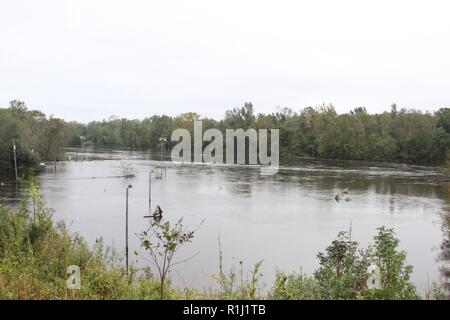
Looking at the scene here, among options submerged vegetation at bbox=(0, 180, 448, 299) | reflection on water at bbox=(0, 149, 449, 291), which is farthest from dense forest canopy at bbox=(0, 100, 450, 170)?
submerged vegetation at bbox=(0, 180, 448, 299)

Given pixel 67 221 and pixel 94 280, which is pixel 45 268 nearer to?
pixel 94 280

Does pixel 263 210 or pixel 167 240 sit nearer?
pixel 167 240

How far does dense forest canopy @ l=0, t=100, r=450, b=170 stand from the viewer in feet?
180

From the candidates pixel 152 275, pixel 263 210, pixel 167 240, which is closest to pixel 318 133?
pixel 263 210

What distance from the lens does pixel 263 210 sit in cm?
2831

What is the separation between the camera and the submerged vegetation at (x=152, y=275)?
506 centimetres

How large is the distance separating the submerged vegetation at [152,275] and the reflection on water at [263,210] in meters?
4.89

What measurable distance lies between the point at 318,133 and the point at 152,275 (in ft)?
249

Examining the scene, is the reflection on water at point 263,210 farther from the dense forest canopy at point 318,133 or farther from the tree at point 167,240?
the dense forest canopy at point 318,133

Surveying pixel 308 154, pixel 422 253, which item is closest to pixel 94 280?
pixel 422 253

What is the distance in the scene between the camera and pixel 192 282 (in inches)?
555

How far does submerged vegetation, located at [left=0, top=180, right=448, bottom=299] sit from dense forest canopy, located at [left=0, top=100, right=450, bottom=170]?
141ft

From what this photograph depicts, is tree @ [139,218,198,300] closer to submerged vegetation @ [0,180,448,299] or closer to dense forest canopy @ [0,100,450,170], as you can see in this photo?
submerged vegetation @ [0,180,448,299]

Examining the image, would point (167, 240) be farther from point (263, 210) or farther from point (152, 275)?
point (263, 210)
